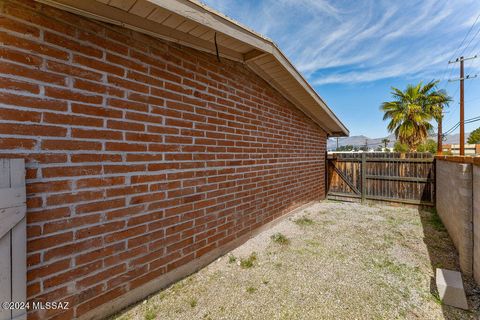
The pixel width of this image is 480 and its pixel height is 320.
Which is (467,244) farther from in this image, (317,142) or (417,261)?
(317,142)

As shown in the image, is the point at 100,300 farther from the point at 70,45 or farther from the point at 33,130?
the point at 70,45

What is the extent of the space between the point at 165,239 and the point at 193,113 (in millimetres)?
1514

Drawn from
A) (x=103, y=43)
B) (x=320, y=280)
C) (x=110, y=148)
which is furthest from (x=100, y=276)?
(x=320, y=280)

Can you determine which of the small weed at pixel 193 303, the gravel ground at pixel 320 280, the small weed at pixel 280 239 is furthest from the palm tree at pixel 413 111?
the small weed at pixel 193 303

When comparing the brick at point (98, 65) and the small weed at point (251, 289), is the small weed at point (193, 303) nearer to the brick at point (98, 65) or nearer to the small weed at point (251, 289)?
the small weed at point (251, 289)

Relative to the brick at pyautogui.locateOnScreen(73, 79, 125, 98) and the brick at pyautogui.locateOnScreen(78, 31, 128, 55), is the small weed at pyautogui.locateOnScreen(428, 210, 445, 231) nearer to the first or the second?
the brick at pyautogui.locateOnScreen(73, 79, 125, 98)

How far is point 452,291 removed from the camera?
2.09 meters

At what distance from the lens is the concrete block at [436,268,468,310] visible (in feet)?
6.72

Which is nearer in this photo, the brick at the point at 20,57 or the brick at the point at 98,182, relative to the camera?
the brick at the point at 20,57

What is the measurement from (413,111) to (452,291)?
528 inches

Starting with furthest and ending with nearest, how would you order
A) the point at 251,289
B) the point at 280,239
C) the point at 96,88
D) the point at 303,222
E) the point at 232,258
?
the point at 303,222
the point at 280,239
the point at 232,258
the point at 251,289
the point at 96,88

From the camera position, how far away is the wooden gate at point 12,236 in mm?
1271

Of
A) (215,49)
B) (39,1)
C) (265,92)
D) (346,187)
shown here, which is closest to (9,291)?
(39,1)

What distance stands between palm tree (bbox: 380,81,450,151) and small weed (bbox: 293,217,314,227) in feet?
37.1
